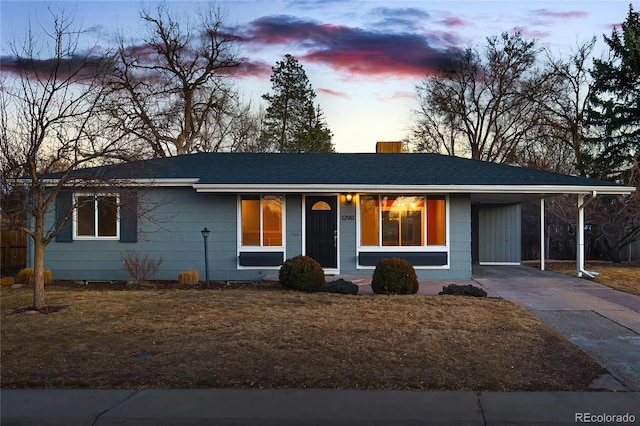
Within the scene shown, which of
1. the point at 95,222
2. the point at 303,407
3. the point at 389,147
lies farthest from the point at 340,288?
the point at 389,147

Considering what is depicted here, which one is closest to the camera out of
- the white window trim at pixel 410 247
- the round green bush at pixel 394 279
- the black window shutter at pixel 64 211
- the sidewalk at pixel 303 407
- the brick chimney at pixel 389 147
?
the sidewalk at pixel 303 407

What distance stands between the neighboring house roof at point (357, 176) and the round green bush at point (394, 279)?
2842mm

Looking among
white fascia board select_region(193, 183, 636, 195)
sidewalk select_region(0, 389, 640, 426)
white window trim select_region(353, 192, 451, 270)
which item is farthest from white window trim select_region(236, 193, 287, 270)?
sidewalk select_region(0, 389, 640, 426)

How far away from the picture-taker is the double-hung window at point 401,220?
15508mm

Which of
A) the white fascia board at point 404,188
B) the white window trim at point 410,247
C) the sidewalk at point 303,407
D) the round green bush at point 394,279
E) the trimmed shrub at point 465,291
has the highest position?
the white fascia board at point 404,188

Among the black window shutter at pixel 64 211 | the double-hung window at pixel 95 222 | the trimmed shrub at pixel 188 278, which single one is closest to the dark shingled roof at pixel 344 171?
the double-hung window at pixel 95 222

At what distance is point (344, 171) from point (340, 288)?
451 centimetres

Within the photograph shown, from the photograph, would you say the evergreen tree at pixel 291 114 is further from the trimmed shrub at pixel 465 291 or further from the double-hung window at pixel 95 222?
the trimmed shrub at pixel 465 291

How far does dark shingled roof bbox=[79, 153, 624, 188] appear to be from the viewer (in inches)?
587

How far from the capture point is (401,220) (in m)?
15.6

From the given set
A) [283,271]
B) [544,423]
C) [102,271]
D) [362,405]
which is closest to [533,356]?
[544,423]

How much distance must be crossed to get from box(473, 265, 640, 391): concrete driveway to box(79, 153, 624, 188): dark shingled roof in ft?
8.44

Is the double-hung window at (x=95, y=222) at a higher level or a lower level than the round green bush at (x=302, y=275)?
higher

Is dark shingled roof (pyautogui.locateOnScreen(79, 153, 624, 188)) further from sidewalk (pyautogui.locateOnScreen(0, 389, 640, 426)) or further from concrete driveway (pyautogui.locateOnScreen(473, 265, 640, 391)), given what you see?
sidewalk (pyautogui.locateOnScreen(0, 389, 640, 426))
